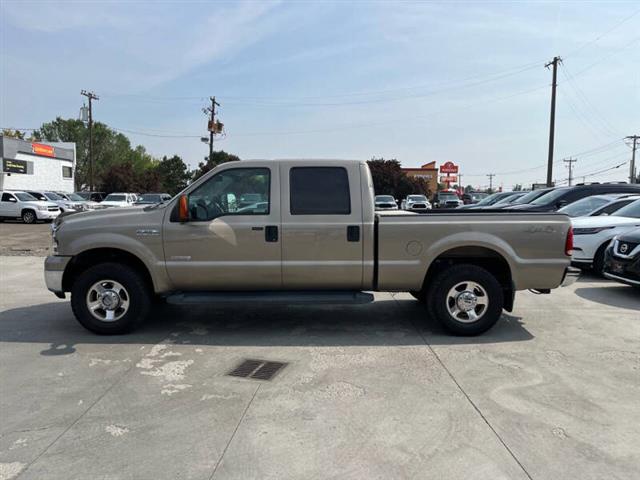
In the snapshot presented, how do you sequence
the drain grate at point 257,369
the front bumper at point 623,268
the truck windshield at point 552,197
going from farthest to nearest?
the truck windshield at point 552,197 → the front bumper at point 623,268 → the drain grate at point 257,369

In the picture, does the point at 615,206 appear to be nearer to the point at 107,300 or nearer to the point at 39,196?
the point at 107,300

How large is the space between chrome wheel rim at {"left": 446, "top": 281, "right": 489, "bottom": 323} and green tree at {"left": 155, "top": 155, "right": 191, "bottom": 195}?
6105 cm

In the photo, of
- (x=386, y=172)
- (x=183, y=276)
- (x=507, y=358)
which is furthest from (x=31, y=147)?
(x=507, y=358)

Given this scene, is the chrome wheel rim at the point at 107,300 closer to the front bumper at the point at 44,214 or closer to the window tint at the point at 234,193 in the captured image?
the window tint at the point at 234,193

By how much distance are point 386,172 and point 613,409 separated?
176ft

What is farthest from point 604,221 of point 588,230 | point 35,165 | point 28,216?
point 35,165

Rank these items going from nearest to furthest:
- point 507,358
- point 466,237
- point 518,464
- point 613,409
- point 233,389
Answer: point 518,464 → point 613,409 → point 233,389 → point 507,358 → point 466,237

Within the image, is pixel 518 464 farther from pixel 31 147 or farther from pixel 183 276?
pixel 31 147

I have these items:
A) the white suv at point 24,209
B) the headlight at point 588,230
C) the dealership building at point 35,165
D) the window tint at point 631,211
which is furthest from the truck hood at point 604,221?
the dealership building at point 35,165

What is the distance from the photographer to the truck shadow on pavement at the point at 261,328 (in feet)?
18.0

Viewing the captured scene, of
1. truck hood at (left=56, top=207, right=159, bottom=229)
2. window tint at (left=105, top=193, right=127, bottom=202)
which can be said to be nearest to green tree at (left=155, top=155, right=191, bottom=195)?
window tint at (left=105, top=193, right=127, bottom=202)

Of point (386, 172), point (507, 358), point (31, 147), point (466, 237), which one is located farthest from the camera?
point (386, 172)

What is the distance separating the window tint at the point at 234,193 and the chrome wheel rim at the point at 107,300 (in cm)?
136

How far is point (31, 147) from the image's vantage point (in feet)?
132
